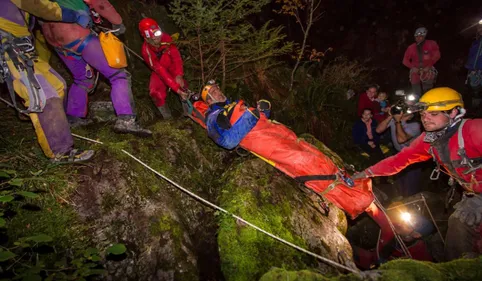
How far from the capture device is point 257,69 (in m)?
7.32

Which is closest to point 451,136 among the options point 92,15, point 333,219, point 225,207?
point 333,219

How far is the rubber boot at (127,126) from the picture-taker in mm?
3574

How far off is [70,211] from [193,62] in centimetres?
433

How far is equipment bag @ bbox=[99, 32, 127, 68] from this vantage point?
10.2 feet

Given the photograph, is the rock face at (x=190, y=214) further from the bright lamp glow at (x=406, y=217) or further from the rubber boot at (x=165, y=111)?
the bright lamp glow at (x=406, y=217)

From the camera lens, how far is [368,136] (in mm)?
6578

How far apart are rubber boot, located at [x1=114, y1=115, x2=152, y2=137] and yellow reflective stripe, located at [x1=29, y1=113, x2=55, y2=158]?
2.82 feet

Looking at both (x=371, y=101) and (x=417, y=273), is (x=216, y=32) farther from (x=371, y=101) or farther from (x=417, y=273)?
(x=417, y=273)

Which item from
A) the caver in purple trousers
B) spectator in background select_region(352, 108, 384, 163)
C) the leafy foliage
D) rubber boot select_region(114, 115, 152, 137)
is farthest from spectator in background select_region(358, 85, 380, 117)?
the caver in purple trousers

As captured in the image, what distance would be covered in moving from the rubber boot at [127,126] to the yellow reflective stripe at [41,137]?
86 centimetres

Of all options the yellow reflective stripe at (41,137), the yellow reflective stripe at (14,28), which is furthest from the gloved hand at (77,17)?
the yellow reflective stripe at (41,137)

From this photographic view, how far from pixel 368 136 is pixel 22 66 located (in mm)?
6905

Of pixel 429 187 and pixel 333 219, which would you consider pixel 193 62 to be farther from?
pixel 429 187

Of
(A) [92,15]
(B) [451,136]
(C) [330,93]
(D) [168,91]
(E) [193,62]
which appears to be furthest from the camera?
(C) [330,93]
